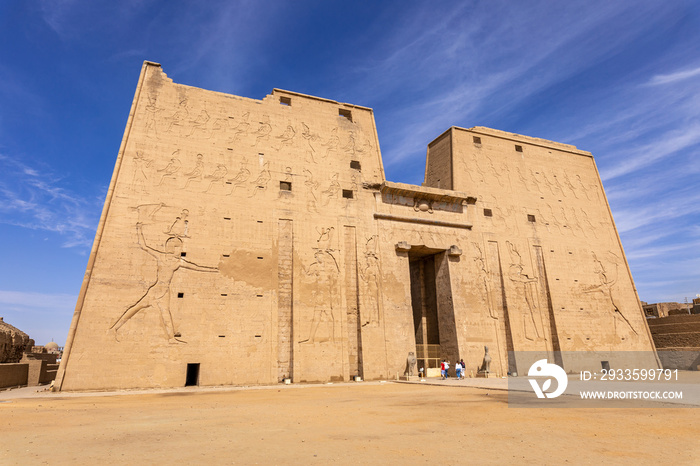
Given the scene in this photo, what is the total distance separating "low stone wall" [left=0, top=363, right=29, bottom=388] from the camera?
13.0 meters

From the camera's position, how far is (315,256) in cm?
1698

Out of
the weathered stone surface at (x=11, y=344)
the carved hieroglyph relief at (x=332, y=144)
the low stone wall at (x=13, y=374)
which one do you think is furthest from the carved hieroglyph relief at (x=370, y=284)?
the weathered stone surface at (x=11, y=344)

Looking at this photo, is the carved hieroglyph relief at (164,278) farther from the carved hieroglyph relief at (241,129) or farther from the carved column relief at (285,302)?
the carved hieroglyph relief at (241,129)

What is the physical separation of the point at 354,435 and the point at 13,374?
47.1 ft

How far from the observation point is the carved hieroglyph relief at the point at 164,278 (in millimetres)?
13797

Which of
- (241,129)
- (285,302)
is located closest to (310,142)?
(241,129)

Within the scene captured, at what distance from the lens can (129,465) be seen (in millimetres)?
3746

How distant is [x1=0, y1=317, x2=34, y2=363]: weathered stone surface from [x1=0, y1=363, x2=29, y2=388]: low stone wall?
184 cm

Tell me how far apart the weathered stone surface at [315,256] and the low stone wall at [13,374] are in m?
2.26

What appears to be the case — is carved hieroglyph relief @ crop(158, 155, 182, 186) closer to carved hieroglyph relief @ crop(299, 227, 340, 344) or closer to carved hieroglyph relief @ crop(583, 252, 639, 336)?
carved hieroglyph relief @ crop(299, 227, 340, 344)

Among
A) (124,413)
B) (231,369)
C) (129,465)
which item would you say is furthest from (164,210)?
(129,465)

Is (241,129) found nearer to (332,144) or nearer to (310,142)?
(310,142)

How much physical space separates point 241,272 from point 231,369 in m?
3.50

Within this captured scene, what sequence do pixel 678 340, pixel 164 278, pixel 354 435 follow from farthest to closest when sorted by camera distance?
pixel 678 340
pixel 164 278
pixel 354 435
